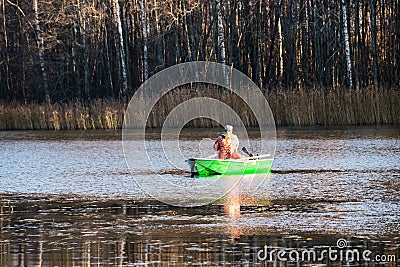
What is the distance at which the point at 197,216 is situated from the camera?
11.9m

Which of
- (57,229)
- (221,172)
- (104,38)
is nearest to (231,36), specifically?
(104,38)

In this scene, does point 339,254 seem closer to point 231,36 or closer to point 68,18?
point 231,36

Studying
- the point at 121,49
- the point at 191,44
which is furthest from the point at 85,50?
the point at 191,44

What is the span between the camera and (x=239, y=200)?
13.6m

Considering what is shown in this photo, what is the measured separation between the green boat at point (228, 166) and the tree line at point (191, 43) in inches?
627

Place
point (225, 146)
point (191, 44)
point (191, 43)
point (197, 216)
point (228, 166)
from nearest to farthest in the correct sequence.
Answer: point (197, 216) → point (228, 166) → point (225, 146) → point (191, 43) → point (191, 44)

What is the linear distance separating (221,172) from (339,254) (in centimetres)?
824

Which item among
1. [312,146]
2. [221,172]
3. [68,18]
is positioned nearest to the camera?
[221,172]

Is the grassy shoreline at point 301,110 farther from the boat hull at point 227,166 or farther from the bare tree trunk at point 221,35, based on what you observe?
the boat hull at point 227,166

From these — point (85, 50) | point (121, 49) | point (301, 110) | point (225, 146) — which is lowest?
point (225, 146)

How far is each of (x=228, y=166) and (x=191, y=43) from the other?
22952mm

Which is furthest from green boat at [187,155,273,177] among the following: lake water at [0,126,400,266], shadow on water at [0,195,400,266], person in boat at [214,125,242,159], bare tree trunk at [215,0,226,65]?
bare tree trunk at [215,0,226,65]

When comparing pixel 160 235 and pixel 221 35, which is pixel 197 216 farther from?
A: pixel 221 35

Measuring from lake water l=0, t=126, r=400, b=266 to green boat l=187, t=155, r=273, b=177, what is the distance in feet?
1.04
